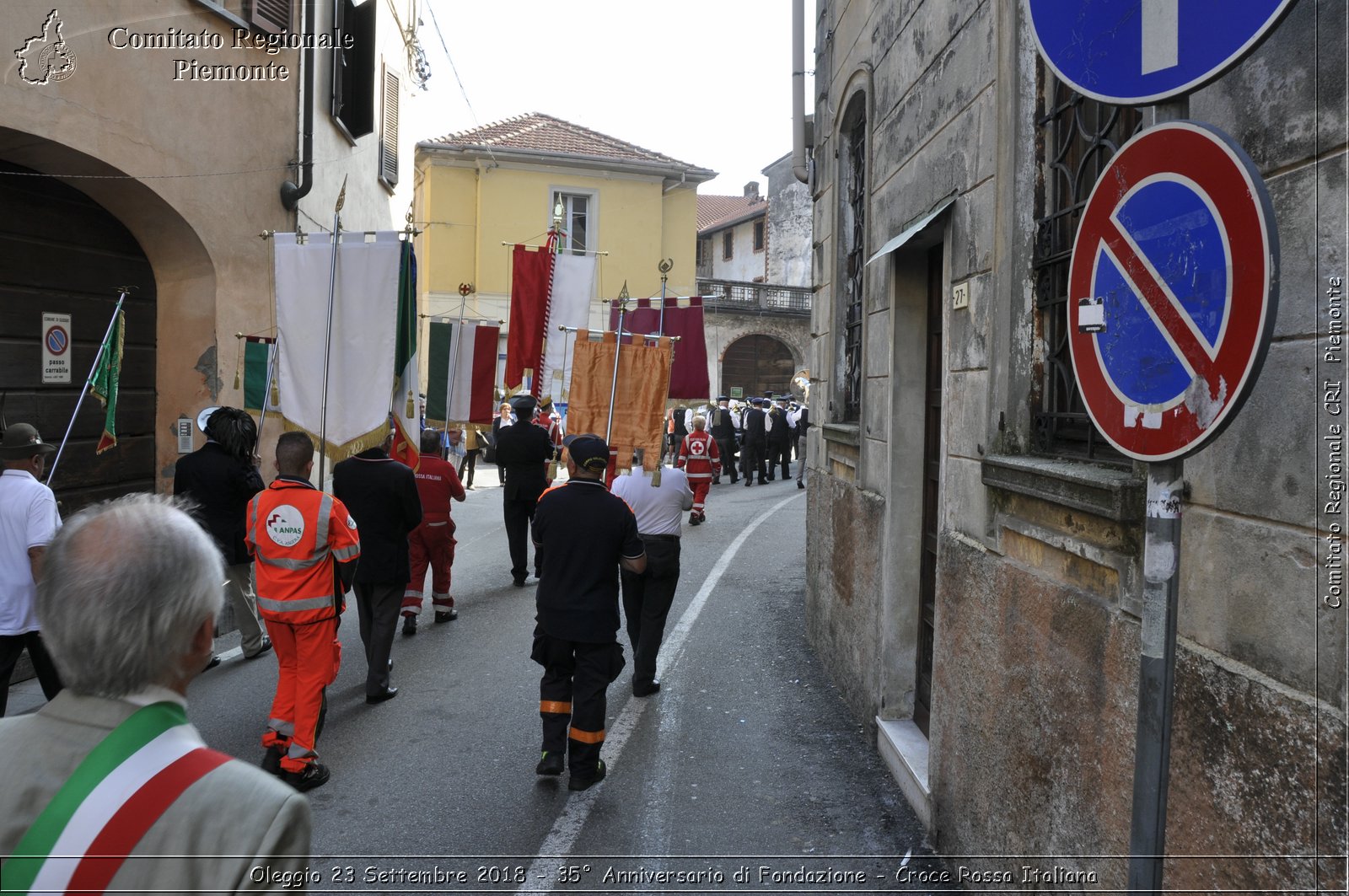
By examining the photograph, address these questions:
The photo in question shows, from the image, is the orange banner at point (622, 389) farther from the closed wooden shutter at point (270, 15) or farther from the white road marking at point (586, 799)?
the closed wooden shutter at point (270, 15)

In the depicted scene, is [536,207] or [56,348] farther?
[536,207]

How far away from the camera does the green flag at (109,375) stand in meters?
7.49

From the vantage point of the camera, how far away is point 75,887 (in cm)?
154

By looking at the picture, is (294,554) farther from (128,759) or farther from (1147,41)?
(1147,41)

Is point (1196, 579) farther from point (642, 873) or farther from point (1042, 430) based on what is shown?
point (642, 873)

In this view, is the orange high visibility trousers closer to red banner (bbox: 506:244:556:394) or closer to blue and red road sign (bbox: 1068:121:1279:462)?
blue and red road sign (bbox: 1068:121:1279:462)

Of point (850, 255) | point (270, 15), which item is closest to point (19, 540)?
point (850, 255)

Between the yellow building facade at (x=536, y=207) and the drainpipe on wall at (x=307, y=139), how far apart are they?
60.7 feet

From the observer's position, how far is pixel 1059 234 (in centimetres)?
393

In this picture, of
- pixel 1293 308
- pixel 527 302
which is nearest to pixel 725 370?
pixel 527 302

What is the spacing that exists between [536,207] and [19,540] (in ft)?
89.9

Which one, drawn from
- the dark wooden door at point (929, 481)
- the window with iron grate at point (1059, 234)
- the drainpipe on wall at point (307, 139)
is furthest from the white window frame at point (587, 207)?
the window with iron grate at point (1059, 234)

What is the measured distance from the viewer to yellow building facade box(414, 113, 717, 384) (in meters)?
30.8

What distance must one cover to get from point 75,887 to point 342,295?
21.6 feet
